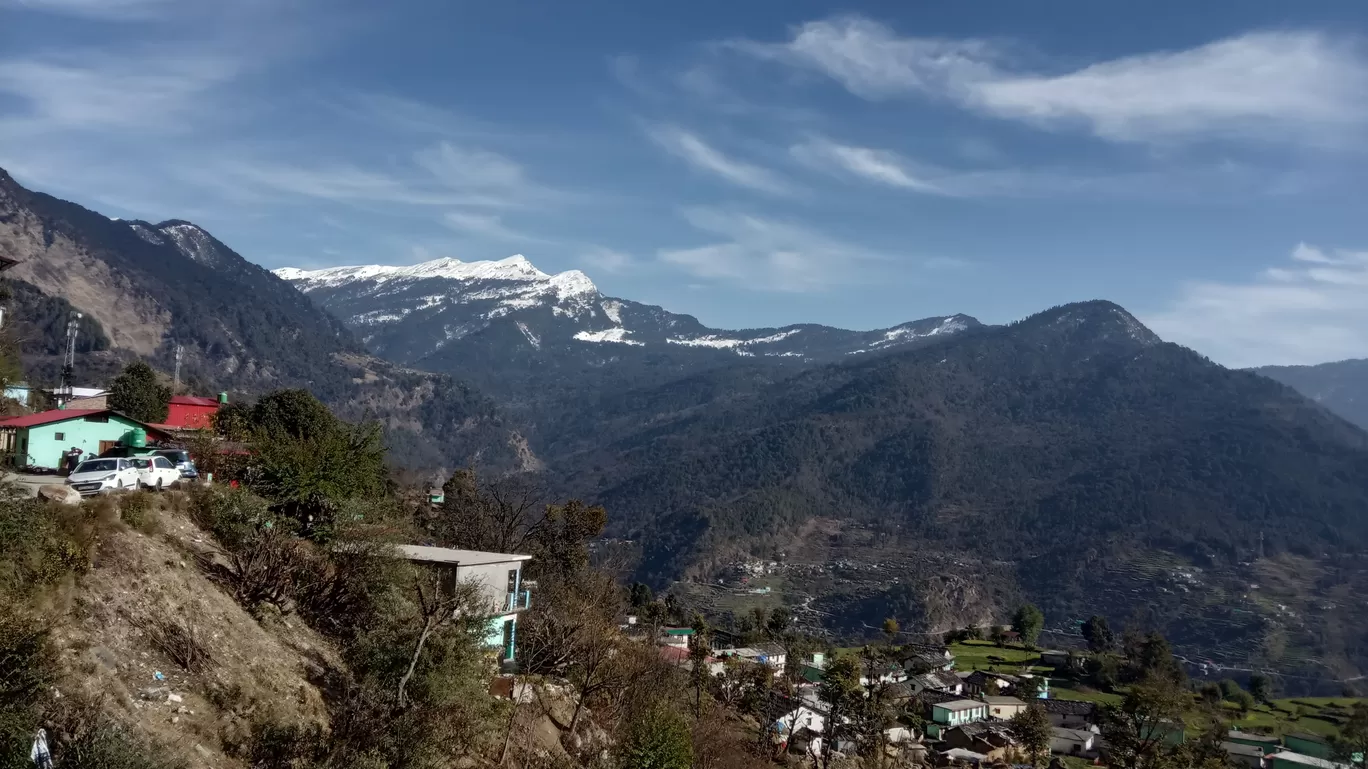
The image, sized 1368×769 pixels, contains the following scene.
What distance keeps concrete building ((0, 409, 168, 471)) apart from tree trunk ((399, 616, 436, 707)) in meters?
17.6

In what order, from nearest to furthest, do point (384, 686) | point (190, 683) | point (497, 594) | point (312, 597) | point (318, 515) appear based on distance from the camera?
point (190, 683)
point (384, 686)
point (312, 597)
point (318, 515)
point (497, 594)

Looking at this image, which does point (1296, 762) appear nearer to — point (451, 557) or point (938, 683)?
point (938, 683)

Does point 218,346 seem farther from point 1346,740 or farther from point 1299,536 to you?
point 1299,536

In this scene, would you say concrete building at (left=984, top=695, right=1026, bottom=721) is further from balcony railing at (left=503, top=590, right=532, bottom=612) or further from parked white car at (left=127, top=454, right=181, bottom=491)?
parked white car at (left=127, top=454, right=181, bottom=491)

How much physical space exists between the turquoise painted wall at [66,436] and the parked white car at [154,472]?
818 cm

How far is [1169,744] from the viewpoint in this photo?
44.7m

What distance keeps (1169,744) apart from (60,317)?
134676 millimetres

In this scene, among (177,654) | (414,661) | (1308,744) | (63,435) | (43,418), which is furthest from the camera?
(1308,744)

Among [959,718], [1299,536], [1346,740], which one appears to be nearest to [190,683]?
[959,718]

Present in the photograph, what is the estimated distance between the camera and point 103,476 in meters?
20.7

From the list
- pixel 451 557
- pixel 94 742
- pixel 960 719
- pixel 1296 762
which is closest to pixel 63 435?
pixel 451 557

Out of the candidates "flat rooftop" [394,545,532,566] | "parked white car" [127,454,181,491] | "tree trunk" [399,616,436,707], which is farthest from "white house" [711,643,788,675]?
"tree trunk" [399,616,436,707]

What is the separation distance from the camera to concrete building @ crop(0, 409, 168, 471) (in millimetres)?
28219

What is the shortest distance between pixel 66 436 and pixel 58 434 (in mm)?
255
